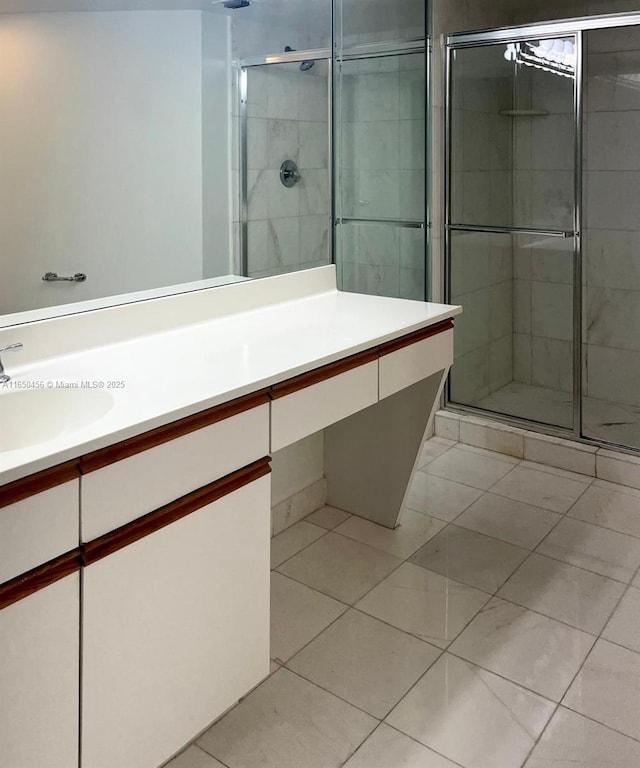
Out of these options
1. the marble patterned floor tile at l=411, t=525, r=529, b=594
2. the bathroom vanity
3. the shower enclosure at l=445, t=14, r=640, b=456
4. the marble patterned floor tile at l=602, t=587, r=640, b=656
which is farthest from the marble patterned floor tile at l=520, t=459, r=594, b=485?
the bathroom vanity

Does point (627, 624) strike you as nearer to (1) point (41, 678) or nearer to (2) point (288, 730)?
(2) point (288, 730)

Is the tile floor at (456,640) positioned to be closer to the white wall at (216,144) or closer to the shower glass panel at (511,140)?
the white wall at (216,144)

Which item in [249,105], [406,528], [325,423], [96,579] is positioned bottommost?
[406,528]

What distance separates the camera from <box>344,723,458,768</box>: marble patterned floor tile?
1.56m

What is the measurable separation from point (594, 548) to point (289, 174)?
1.59 meters

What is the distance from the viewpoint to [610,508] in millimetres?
2746

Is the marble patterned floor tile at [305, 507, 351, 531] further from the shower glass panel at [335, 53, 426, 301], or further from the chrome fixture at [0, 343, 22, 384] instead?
the chrome fixture at [0, 343, 22, 384]

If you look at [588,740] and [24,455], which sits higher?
[24,455]

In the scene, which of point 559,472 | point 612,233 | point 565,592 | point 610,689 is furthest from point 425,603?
point 612,233

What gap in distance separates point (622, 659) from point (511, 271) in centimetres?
204

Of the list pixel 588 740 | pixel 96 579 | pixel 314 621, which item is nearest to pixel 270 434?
pixel 96 579

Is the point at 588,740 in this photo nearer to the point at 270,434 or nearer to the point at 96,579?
the point at 270,434

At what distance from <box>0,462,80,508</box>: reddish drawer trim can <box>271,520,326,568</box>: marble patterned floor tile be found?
131 centimetres

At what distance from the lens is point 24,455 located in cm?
111
